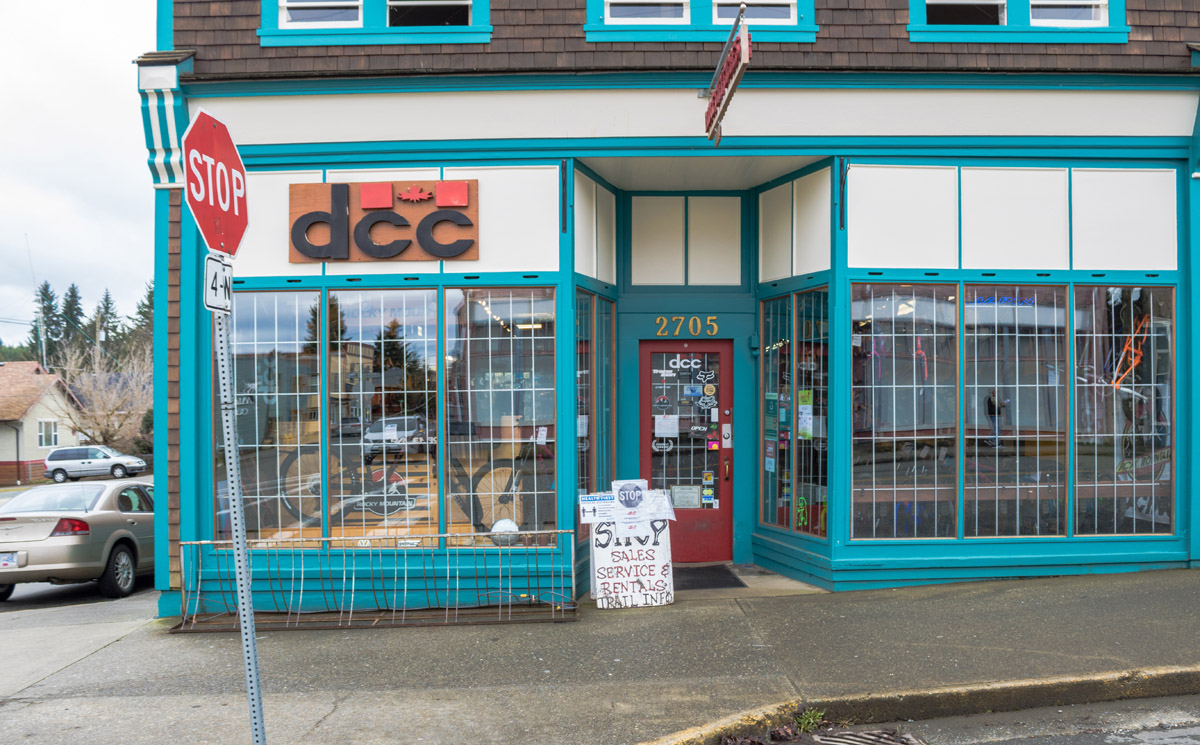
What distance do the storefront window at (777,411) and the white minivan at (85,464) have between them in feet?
113

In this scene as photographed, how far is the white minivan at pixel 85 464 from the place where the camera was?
34.0 metres

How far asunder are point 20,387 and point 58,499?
39174 mm

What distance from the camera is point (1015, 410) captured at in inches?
283

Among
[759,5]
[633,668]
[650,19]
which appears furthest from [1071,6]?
[633,668]

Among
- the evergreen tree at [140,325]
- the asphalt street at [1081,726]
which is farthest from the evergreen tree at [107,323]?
the asphalt street at [1081,726]

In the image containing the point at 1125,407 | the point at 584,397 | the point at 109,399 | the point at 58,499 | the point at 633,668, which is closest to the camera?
the point at 633,668

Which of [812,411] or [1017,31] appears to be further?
[812,411]

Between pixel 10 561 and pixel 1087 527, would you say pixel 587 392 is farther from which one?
pixel 10 561

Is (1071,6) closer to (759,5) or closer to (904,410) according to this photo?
(759,5)

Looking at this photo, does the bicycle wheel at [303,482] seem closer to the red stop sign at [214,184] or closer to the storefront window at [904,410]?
the red stop sign at [214,184]

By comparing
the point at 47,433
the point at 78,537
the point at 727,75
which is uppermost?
the point at 727,75

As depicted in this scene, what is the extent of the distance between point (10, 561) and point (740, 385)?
831 cm

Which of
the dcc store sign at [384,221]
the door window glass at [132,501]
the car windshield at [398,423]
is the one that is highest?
the dcc store sign at [384,221]

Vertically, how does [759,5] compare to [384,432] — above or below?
above
